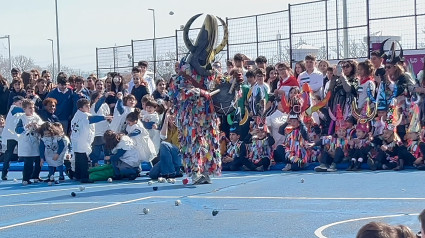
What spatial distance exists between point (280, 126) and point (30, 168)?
4.63 meters

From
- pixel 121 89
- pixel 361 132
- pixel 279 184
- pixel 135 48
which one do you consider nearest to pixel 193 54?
pixel 279 184

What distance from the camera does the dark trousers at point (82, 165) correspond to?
49.2 feet

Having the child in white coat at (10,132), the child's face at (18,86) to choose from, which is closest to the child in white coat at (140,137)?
the child in white coat at (10,132)

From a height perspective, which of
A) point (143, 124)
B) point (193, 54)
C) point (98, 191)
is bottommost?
point (98, 191)

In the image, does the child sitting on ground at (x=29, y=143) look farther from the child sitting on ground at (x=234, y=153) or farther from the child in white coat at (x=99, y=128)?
the child sitting on ground at (x=234, y=153)

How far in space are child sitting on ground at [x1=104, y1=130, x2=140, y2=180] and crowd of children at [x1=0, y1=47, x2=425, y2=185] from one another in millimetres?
18

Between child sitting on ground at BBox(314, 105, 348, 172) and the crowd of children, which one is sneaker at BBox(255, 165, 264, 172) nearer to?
the crowd of children

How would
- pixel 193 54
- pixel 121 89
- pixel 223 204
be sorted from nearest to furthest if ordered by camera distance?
1. pixel 223 204
2. pixel 193 54
3. pixel 121 89

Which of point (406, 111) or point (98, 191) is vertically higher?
point (406, 111)

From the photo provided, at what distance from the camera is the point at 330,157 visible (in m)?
14.8

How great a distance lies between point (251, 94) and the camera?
51.4 ft

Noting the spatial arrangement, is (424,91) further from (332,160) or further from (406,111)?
(332,160)

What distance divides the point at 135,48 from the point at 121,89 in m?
10.4

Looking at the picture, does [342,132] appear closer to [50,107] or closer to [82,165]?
[82,165]
